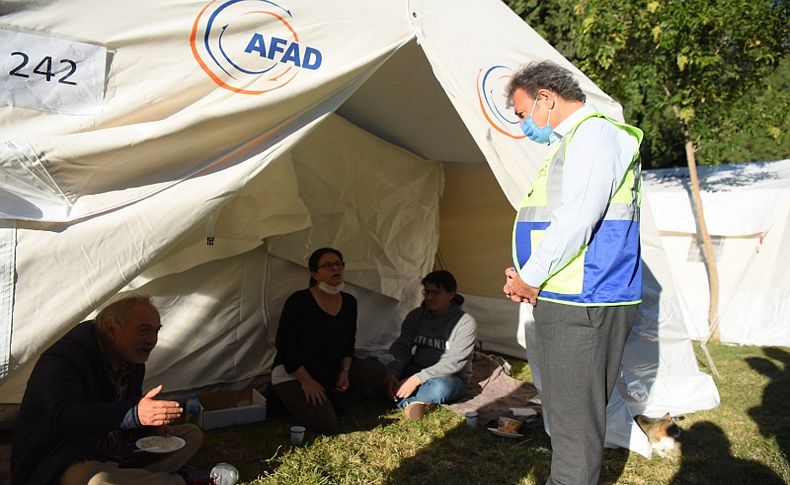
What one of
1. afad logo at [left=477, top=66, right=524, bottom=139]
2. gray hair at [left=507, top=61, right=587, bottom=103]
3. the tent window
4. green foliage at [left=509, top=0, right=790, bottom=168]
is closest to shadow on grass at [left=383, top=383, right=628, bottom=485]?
afad logo at [left=477, top=66, right=524, bottom=139]

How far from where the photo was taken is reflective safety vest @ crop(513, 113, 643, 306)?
197 centimetres

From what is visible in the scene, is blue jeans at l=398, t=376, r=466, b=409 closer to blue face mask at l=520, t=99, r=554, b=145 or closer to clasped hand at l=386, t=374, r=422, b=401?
clasped hand at l=386, t=374, r=422, b=401

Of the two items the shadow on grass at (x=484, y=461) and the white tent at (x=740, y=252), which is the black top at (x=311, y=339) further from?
the white tent at (x=740, y=252)

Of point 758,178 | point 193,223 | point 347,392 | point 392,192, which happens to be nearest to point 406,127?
point 392,192

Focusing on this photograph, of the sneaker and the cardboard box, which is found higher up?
the cardboard box

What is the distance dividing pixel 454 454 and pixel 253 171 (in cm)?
205

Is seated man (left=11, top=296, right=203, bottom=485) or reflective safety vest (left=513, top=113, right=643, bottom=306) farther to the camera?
seated man (left=11, top=296, right=203, bottom=485)

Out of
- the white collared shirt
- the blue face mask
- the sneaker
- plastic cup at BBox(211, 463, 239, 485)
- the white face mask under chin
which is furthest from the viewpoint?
the white face mask under chin

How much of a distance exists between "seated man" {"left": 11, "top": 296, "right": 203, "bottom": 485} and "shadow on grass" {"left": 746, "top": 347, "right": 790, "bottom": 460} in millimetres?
3426

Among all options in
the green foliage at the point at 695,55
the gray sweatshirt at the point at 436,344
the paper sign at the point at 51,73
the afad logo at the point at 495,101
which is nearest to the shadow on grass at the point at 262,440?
the gray sweatshirt at the point at 436,344

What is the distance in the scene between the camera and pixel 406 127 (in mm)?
5027

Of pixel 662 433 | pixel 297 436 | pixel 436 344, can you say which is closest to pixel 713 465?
pixel 662 433

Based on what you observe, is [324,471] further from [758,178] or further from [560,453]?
[758,178]

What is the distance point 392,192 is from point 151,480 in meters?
3.32
